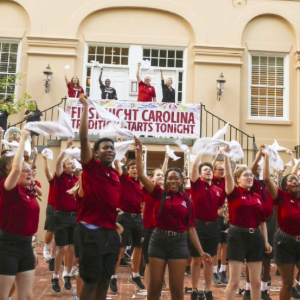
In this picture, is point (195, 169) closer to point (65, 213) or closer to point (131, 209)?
point (131, 209)

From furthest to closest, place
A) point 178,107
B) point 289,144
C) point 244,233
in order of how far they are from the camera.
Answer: point 289,144 → point 178,107 → point 244,233

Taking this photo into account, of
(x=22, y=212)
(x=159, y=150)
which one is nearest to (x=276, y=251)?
(x=22, y=212)

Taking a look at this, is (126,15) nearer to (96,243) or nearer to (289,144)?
(289,144)

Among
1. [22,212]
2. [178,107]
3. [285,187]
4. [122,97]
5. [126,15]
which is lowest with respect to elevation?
[22,212]

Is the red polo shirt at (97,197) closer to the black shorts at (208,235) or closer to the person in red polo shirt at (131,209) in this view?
the black shorts at (208,235)

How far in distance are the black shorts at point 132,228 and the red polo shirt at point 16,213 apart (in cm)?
308

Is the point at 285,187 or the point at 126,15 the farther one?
the point at 126,15

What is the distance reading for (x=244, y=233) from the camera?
18.2 feet

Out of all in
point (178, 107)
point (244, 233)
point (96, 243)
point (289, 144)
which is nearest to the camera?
point (96, 243)

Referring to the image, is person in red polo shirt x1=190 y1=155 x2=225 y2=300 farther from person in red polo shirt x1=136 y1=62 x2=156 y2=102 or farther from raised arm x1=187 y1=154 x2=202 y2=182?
person in red polo shirt x1=136 y1=62 x2=156 y2=102

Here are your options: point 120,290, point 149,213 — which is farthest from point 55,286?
point 149,213

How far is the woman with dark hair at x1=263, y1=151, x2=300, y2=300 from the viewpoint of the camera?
541cm

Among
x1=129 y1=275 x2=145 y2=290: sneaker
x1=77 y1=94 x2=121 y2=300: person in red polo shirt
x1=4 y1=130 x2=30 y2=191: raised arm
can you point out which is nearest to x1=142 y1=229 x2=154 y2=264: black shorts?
x1=129 y1=275 x2=145 y2=290: sneaker

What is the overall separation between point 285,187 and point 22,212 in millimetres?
3453
